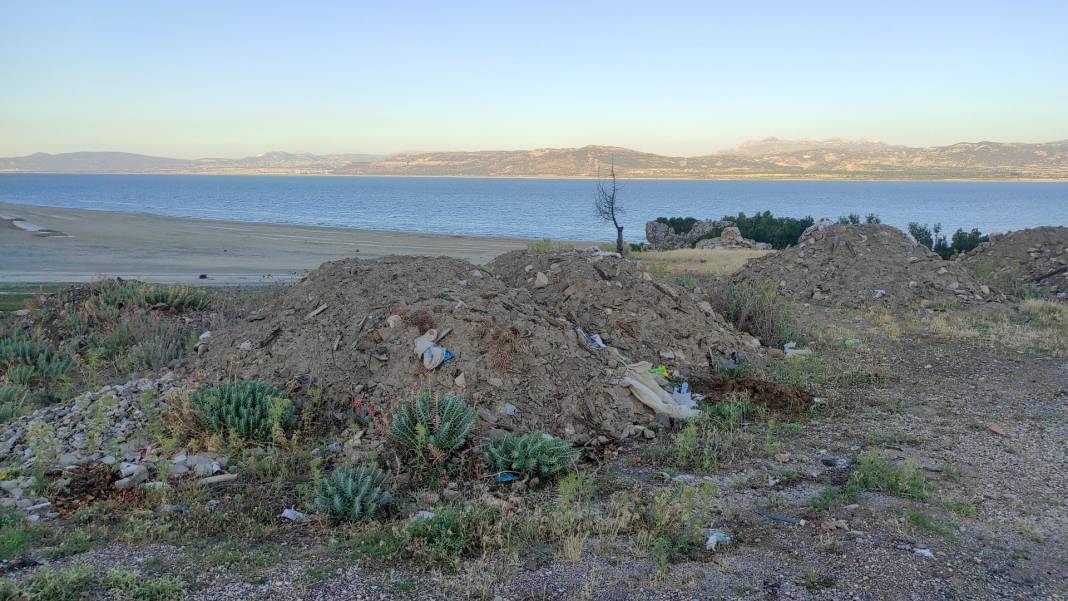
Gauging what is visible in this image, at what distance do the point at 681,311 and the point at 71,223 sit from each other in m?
37.6

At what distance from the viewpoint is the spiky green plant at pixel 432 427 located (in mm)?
5945

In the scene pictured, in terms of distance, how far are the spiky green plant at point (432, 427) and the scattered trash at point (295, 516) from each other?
1075mm

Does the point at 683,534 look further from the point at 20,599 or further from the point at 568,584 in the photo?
the point at 20,599

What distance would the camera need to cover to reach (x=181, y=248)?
27.8 m

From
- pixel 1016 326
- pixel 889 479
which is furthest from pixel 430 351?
pixel 1016 326

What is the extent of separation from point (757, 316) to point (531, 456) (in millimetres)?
6980

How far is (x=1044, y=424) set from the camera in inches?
298

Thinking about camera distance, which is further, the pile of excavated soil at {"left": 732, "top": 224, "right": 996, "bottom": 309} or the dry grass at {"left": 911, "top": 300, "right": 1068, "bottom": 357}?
the pile of excavated soil at {"left": 732, "top": 224, "right": 996, "bottom": 309}

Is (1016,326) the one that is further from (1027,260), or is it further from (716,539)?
(716,539)

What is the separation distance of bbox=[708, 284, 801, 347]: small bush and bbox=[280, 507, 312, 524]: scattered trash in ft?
26.5

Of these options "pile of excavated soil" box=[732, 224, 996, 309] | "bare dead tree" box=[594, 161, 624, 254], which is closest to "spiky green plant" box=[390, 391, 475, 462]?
"pile of excavated soil" box=[732, 224, 996, 309]

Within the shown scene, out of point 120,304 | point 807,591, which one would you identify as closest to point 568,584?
point 807,591

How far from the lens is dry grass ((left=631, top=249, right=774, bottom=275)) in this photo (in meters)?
21.6

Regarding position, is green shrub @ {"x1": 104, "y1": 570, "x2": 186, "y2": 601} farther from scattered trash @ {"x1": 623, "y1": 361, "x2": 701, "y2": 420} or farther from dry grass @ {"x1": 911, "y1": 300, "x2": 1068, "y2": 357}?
dry grass @ {"x1": 911, "y1": 300, "x2": 1068, "y2": 357}
